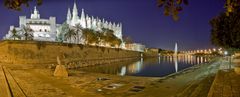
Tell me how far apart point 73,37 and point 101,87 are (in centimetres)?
8250

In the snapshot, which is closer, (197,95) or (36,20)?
(197,95)

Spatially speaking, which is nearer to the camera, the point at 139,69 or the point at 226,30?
the point at 226,30

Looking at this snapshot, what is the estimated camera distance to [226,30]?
21.0 metres

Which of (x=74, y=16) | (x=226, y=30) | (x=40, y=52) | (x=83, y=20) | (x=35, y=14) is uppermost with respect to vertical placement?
(x=35, y=14)

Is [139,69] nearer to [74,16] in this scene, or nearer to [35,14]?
[74,16]

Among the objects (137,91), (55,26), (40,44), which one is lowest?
(137,91)

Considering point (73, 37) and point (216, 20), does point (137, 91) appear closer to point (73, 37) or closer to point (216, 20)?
point (216, 20)

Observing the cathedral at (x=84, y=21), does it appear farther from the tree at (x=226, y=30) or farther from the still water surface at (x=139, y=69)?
the tree at (x=226, y=30)

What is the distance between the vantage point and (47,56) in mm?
49312

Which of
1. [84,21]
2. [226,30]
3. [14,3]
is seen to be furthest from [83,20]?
[14,3]

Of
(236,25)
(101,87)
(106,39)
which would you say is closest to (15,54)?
(101,87)

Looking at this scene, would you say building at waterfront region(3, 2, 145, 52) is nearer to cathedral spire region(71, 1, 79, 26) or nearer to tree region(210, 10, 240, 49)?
cathedral spire region(71, 1, 79, 26)

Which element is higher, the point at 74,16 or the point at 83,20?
the point at 74,16

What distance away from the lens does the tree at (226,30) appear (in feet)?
61.7
